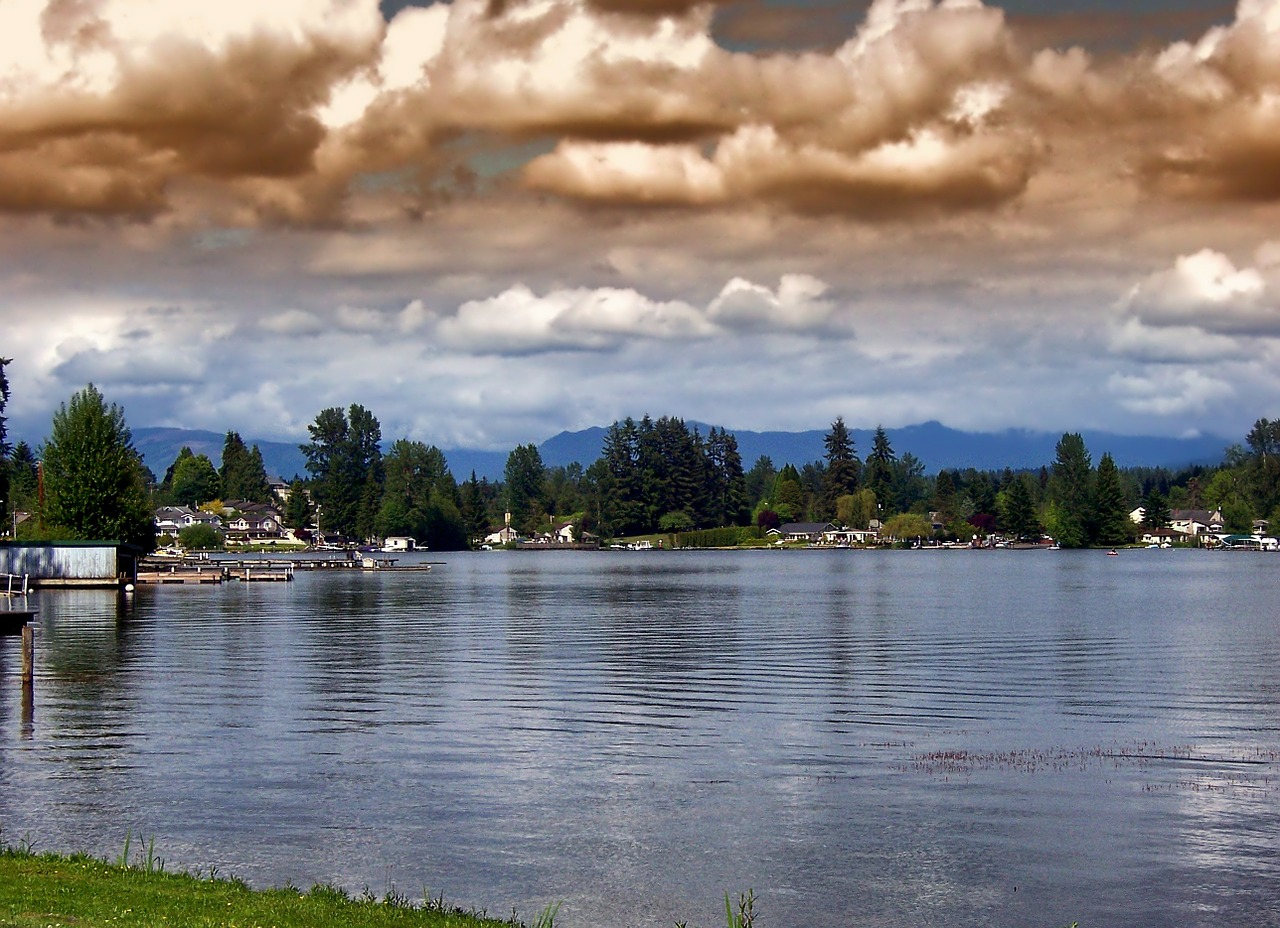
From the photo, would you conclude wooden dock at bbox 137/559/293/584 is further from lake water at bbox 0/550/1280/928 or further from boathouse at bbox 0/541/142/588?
lake water at bbox 0/550/1280/928

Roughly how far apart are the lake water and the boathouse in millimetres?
41265

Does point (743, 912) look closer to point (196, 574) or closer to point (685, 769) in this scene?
point (685, 769)

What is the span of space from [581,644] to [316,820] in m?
40.1

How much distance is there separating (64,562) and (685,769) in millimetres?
91614

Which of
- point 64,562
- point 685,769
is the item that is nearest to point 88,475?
point 64,562

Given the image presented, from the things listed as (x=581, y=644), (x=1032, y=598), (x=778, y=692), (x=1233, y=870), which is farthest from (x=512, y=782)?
(x=1032, y=598)

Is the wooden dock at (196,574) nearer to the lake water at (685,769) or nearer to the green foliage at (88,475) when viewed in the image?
the green foliage at (88,475)

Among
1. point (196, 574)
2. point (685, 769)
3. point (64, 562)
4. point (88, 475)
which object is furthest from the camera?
point (196, 574)

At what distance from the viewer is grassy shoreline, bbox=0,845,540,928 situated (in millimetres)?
18094

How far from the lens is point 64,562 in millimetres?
112062

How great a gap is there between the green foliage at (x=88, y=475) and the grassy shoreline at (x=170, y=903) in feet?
358

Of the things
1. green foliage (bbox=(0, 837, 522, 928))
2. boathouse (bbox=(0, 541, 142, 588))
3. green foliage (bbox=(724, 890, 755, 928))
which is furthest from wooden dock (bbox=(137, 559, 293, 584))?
green foliage (bbox=(724, 890, 755, 928))

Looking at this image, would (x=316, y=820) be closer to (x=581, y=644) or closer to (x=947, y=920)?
(x=947, y=920)

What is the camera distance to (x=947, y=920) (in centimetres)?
2225
